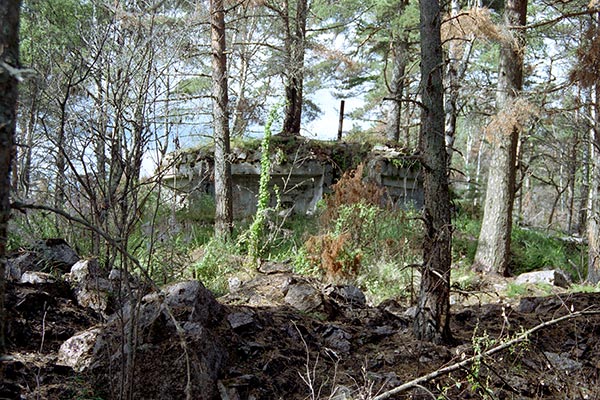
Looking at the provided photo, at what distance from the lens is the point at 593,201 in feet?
24.0

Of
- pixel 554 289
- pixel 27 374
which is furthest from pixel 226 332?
pixel 554 289

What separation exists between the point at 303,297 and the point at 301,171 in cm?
601

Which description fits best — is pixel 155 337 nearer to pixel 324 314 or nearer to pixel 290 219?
pixel 324 314

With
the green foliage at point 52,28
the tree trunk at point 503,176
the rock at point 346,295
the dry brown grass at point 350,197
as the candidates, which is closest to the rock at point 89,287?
the green foliage at point 52,28

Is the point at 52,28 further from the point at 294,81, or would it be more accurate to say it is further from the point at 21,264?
the point at 21,264

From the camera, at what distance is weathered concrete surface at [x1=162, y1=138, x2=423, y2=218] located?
31.0 feet

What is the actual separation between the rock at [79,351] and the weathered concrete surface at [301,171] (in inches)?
272

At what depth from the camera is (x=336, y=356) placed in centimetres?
270

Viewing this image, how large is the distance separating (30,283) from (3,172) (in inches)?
92.5

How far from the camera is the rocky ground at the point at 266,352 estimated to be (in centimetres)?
201

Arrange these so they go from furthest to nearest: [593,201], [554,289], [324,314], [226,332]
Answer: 1. [593,201]
2. [554,289]
3. [324,314]
4. [226,332]

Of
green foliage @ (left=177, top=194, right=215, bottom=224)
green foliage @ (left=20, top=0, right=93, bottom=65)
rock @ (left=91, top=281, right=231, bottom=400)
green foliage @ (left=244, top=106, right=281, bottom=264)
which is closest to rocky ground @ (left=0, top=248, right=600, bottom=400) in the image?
rock @ (left=91, top=281, right=231, bottom=400)

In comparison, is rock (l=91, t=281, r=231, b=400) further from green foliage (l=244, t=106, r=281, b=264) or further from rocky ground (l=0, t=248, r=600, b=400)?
green foliage (l=244, t=106, r=281, b=264)

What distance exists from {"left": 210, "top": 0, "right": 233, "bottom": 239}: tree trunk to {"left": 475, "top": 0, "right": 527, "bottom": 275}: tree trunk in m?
4.21
